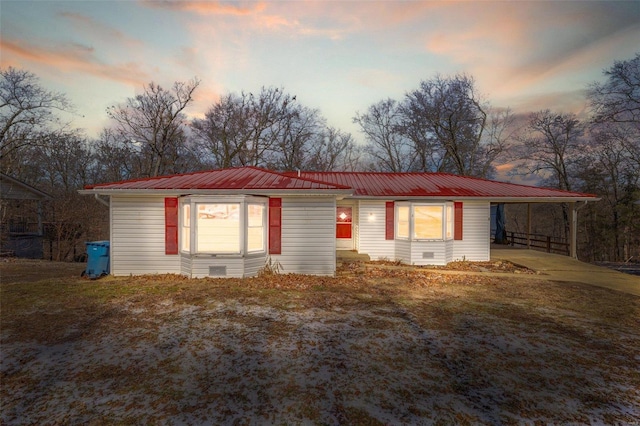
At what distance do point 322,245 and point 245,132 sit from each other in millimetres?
21203

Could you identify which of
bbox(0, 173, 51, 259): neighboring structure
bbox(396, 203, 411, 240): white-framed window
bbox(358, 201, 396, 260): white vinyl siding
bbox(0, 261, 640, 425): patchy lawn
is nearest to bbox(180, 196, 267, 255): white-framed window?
bbox(0, 261, 640, 425): patchy lawn

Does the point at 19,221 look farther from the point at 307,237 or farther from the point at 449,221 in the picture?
Result: the point at 449,221

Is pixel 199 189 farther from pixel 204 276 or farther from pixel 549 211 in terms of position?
pixel 549 211

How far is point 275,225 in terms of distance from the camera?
10.1 metres

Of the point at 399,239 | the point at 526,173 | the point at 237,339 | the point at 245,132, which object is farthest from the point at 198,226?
the point at 526,173

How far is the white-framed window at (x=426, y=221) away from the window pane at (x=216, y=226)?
7126 mm

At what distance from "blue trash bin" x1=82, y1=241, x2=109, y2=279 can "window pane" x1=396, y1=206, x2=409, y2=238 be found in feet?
36.1

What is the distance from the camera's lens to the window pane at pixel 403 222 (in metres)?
13.1

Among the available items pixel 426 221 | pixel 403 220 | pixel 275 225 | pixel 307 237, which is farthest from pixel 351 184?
pixel 275 225

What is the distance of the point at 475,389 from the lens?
374 centimetres

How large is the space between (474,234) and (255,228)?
385 inches

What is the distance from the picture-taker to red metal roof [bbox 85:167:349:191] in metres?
9.58

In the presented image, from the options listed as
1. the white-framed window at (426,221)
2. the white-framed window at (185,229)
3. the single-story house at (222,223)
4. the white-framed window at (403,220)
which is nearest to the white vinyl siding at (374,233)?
the white-framed window at (403,220)

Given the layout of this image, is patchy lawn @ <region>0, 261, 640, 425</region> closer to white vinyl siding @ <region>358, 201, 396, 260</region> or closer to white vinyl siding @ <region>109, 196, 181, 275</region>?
white vinyl siding @ <region>109, 196, 181, 275</region>
